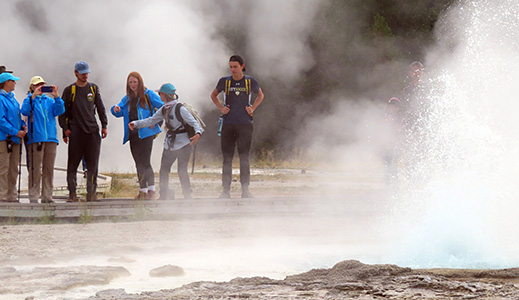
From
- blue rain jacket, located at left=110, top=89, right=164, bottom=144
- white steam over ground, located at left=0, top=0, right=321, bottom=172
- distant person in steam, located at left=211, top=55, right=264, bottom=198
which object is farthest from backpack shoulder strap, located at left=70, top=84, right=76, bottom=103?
white steam over ground, located at left=0, top=0, right=321, bottom=172

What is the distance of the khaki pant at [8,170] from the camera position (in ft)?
29.2

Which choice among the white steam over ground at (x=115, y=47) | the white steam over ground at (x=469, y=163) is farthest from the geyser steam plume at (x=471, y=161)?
the white steam over ground at (x=115, y=47)

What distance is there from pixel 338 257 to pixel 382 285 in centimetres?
175

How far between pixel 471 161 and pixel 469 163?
0.05 m

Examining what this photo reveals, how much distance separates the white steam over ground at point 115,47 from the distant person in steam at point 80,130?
5948mm

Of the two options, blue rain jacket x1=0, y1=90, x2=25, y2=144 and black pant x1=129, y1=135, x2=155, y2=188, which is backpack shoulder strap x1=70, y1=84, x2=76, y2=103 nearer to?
blue rain jacket x1=0, y1=90, x2=25, y2=144

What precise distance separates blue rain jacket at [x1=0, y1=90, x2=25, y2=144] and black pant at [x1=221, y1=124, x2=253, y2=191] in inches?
97.4

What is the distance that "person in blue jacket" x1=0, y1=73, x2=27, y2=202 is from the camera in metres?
8.88

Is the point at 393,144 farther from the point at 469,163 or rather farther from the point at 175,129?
the point at 175,129

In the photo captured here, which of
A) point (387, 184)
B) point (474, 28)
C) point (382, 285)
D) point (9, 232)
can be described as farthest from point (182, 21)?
point (382, 285)

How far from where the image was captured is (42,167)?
9141 millimetres

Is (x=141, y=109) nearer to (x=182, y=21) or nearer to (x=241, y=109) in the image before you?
(x=241, y=109)

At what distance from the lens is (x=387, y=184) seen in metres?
9.99

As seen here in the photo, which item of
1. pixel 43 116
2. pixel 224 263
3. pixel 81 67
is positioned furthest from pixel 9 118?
pixel 224 263
